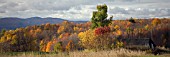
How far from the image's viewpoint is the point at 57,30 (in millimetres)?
119625

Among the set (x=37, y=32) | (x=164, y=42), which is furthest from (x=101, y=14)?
(x=37, y=32)

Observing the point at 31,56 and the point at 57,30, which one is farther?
the point at 57,30

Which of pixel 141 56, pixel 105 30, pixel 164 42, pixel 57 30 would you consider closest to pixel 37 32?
pixel 57 30

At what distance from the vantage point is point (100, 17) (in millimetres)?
48438

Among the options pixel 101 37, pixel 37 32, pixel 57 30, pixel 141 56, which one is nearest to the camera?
pixel 141 56

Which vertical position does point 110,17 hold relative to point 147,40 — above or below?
above

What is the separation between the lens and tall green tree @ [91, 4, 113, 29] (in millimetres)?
48438

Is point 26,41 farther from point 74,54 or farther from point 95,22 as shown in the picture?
point 74,54

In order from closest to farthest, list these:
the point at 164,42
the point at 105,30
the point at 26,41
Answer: the point at 105,30
the point at 26,41
the point at 164,42

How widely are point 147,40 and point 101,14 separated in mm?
12502

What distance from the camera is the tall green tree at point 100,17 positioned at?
48.4 meters

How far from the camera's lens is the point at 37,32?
10856cm

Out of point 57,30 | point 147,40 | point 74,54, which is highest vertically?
point 74,54

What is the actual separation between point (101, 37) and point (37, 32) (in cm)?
7968
